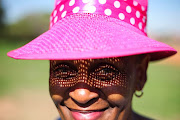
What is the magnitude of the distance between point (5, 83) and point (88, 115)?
5.85 m

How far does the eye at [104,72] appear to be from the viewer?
1278 millimetres

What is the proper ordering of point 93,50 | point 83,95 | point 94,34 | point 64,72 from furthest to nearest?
1. point 64,72
2. point 83,95
3. point 94,34
4. point 93,50

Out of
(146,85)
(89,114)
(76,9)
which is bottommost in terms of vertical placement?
(146,85)

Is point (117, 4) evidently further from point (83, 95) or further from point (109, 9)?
point (83, 95)

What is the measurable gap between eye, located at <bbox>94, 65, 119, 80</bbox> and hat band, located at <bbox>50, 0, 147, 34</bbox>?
0.88ft

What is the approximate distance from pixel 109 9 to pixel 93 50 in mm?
354

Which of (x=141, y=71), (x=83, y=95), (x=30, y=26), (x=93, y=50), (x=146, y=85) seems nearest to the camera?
(x=93, y=50)

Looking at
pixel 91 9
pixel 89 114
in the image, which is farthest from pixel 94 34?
pixel 89 114

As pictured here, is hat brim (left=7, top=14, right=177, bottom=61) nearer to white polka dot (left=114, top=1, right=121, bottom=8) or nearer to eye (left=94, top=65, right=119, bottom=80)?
white polka dot (left=114, top=1, right=121, bottom=8)

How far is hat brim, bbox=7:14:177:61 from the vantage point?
3.36 feet

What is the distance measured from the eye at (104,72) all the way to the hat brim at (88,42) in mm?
215

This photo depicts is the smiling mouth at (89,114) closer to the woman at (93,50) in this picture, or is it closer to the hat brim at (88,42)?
the woman at (93,50)

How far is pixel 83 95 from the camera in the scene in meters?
1.24

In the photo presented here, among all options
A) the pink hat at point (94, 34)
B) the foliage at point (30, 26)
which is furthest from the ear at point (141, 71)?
the foliage at point (30, 26)
